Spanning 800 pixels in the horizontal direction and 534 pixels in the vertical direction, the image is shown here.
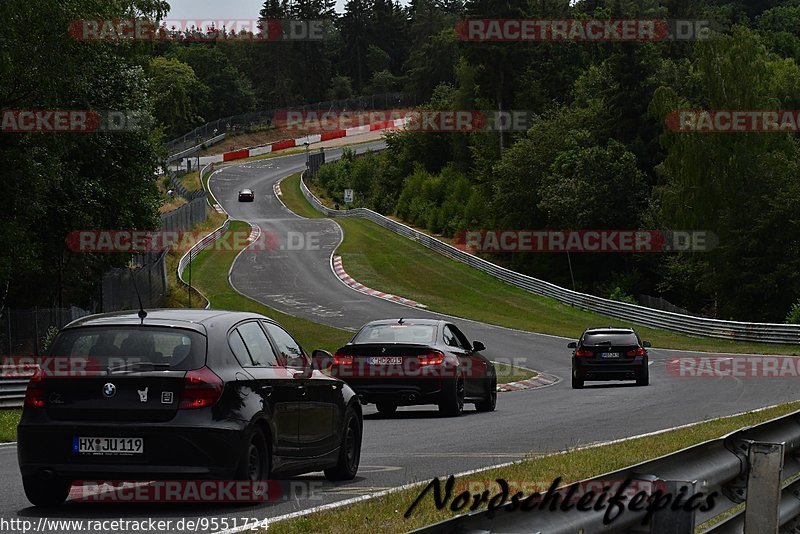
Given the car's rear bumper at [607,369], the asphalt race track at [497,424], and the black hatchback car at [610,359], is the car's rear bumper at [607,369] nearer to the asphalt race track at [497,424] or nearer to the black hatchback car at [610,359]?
the black hatchback car at [610,359]

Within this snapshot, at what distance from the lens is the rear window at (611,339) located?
2884 cm

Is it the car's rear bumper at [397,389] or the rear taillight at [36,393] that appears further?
the car's rear bumper at [397,389]

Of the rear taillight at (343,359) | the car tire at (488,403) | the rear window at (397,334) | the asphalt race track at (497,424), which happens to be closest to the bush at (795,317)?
the asphalt race track at (497,424)

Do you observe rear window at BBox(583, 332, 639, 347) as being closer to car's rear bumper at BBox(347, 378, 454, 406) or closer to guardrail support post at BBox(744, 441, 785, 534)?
car's rear bumper at BBox(347, 378, 454, 406)

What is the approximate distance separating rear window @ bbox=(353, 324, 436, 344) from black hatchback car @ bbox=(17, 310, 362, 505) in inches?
375

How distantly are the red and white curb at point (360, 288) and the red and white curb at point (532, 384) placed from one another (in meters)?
22.7

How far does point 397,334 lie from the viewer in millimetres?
19766

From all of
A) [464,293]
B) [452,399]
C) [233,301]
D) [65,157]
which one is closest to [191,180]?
[464,293]

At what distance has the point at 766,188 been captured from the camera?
64.2m

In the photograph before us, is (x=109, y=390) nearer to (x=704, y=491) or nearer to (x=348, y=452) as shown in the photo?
(x=348, y=452)

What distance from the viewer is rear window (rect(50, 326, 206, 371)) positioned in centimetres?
940

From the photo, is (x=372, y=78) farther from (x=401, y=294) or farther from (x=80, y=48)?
(x=80, y=48)

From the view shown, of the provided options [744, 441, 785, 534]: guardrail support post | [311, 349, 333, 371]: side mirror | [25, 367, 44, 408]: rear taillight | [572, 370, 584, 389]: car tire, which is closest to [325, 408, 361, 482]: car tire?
[311, 349, 333, 371]: side mirror

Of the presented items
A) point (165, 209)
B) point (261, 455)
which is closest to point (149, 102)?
point (261, 455)
